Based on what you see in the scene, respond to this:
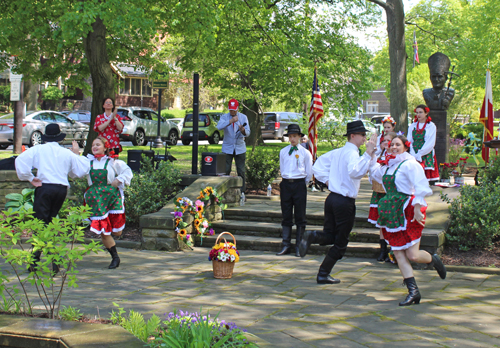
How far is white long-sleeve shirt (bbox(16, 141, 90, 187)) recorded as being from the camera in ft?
22.9

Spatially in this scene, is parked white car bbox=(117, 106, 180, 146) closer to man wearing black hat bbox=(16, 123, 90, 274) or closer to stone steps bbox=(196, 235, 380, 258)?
stone steps bbox=(196, 235, 380, 258)

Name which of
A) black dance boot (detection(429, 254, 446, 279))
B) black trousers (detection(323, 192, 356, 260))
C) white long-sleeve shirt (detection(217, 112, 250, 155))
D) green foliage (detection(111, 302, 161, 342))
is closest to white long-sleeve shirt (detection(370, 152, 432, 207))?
black trousers (detection(323, 192, 356, 260))

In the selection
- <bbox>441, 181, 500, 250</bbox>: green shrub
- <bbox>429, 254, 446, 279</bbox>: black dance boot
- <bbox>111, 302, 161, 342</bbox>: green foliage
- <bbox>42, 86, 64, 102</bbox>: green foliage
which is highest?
<bbox>42, 86, 64, 102</bbox>: green foliage

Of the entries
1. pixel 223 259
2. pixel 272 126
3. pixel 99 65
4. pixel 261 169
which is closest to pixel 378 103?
pixel 272 126

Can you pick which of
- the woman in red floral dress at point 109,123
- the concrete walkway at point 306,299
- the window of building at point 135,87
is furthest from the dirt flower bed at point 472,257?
the window of building at point 135,87

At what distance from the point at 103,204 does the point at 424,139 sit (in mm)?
5837

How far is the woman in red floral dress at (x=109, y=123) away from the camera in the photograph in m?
9.69

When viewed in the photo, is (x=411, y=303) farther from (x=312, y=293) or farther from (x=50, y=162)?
(x=50, y=162)

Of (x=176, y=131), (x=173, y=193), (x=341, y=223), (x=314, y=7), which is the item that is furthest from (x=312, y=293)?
(x=176, y=131)

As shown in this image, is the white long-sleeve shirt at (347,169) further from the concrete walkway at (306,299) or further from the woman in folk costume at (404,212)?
the concrete walkway at (306,299)

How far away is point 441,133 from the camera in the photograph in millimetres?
13312

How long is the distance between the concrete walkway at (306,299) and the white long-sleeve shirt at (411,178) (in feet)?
3.90

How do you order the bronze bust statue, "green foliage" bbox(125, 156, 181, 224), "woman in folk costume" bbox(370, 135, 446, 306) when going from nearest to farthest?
1. "woman in folk costume" bbox(370, 135, 446, 306)
2. "green foliage" bbox(125, 156, 181, 224)
3. the bronze bust statue

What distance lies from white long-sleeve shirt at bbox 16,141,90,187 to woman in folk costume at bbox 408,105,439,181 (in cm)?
596
